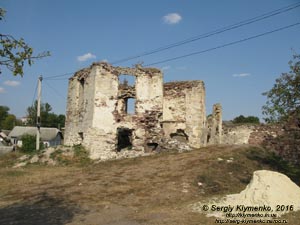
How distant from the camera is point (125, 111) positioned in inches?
798

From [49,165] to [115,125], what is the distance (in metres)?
4.22

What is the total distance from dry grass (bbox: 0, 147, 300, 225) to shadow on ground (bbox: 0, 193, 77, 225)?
0.03 metres

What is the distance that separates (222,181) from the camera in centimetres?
1116

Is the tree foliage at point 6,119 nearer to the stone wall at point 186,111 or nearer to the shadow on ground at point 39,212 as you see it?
the stone wall at point 186,111

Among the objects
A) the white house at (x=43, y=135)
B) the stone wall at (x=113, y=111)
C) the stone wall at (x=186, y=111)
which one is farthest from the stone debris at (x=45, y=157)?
the white house at (x=43, y=135)

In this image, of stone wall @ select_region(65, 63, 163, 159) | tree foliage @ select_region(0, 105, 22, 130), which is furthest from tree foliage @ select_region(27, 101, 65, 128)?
stone wall @ select_region(65, 63, 163, 159)

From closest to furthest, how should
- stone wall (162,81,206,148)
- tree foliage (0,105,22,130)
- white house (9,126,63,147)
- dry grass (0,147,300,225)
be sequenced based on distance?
dry grass (0,147,300,225) < stone wall (162,81,206,148) < white house (9,126,63,147) < tree foliage (0,105,22,130)

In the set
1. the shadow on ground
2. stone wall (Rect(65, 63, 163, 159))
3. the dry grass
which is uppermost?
stone wall (Rect(65, 63, 163, 159))

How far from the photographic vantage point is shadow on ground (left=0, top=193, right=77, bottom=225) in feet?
24.3

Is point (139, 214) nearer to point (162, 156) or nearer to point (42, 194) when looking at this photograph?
point (42, 194)

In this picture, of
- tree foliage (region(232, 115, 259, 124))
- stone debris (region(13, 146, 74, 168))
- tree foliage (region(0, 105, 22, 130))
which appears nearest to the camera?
stone debris (region(13, 146, 74, 168))

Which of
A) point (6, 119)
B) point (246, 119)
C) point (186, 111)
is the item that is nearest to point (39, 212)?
point (186, 111)

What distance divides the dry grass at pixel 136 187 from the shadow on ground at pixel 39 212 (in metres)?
0.03

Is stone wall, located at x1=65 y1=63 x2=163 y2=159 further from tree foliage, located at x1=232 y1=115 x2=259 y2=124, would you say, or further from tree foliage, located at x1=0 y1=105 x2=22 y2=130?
tree foliage, located at x1=0 y1=105 x2=22 y2=130
